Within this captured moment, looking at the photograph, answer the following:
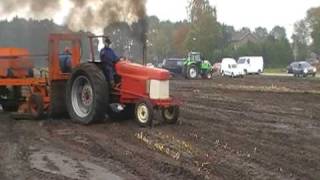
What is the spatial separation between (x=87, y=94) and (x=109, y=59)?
1021 millimetres

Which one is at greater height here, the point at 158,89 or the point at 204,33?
the point at 204,33

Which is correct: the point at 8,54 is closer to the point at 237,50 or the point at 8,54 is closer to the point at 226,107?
the point at 226,107

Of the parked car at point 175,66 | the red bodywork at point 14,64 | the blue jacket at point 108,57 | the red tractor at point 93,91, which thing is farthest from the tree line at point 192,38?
the parked car at point 175,66

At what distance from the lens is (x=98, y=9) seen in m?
16.9

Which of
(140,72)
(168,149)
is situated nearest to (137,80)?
(140,72)

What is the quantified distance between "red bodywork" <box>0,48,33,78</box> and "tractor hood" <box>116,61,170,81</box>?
3472 mm

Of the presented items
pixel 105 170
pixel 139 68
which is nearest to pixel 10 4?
pixel 139 68

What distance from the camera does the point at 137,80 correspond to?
1277cm

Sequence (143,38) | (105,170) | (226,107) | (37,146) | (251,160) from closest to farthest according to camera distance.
→ (105,170)
(251,160)
(37,146)
(143,38)
(226,107)

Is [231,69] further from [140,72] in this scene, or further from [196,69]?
[140,72]

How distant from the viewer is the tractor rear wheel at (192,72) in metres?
44.2

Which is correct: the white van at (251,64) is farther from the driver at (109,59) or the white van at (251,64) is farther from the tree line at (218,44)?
→ the driver at (109,59)

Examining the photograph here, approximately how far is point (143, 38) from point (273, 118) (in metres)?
4.16

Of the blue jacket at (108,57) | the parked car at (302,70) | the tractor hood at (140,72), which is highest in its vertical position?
the blue jacket at (108,57)
